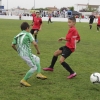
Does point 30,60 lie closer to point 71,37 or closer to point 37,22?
point 71,37

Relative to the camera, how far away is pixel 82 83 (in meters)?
6.91

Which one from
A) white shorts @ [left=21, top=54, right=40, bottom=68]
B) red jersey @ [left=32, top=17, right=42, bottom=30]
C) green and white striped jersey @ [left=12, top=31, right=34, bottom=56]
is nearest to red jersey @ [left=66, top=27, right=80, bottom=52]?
white shorts @ [left=21, top=54, right=40, bottom=68]

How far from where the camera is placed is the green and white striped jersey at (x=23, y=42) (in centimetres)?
628

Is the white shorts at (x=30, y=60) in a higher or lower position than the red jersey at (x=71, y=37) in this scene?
lower

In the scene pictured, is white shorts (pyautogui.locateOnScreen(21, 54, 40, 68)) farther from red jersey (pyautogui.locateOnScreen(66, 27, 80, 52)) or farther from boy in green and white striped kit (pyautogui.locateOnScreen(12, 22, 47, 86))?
red jersey (pyautogui.locateOnScreen(66, 27, 80, 52))

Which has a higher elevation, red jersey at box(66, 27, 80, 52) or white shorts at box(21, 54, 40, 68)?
red jersey at box(66, 27, 80, 52)

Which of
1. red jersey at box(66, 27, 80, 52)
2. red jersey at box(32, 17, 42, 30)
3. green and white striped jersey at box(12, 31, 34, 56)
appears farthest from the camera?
red jersey at box(32, 17, 42, 30)

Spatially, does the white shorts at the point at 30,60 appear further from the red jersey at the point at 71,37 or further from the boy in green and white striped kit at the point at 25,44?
the red jersey at the point at 71,37

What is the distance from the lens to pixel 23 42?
631cm

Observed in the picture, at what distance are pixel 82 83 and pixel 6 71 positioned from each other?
234 centimetres

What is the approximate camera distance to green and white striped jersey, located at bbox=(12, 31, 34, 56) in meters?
6.28

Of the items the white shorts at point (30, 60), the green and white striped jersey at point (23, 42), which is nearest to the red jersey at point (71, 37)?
the white shorts at point (30, 60)

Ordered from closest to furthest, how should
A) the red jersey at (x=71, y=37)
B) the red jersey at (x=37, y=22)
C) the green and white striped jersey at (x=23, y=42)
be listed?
the green and white striped jersey at (x=23, y=42)
the red jersey at (x=71, y=37)
the red jersey at (x=37, y=22)

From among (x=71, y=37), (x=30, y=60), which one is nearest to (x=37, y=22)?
(x=71, y=37)
